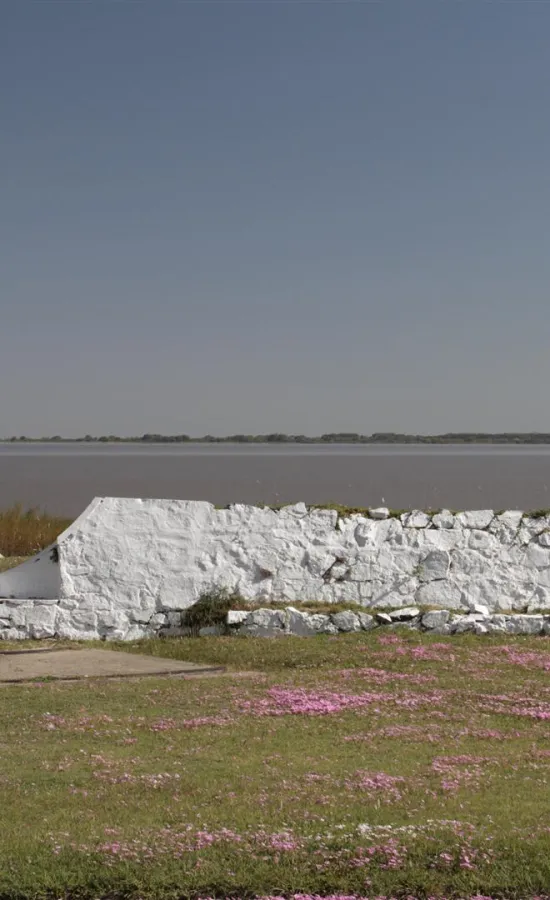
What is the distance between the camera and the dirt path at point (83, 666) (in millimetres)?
13469

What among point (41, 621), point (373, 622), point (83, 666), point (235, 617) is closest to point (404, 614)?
point (373, 622)

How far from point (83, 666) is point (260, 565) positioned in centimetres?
400

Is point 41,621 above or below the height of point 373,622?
below

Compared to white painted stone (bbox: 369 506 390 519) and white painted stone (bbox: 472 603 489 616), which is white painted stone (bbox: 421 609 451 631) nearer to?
white painted stone (bbox: 472 603 489 616)

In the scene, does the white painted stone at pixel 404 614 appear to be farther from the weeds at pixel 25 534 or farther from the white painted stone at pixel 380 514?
the weeds at pixel 25 534

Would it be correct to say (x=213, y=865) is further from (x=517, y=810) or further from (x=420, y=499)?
(x=420, y=499)

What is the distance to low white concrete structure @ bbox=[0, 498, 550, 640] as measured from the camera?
16703mm

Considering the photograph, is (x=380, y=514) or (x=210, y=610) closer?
(x=210, y=610)

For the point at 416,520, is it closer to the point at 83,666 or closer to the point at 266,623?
the point at 266,623

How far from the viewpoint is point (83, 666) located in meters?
14.2

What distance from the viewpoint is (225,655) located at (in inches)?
574

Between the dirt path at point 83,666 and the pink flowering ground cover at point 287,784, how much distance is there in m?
0.89

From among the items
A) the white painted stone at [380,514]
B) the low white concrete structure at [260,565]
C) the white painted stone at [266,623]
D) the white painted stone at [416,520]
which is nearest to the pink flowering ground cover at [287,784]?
the white painted stone at [266,623]

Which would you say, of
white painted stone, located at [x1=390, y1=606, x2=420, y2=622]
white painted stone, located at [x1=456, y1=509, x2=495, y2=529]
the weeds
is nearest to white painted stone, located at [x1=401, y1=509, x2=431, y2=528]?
white painted stone, located at [x1=456, y1=509, x2=495, y2=529]
